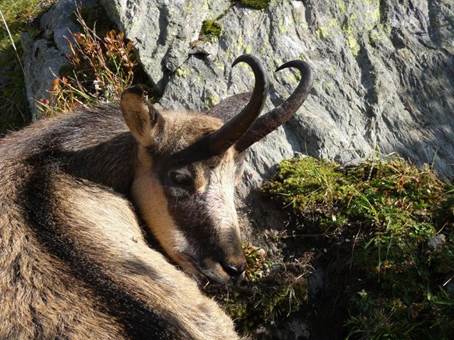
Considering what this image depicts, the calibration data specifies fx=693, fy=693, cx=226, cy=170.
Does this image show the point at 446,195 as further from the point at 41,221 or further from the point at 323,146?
the point at 41,221

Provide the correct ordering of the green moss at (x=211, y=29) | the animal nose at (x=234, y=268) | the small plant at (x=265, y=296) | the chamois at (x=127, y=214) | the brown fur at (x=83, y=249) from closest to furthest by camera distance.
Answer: the brown fur at (x=83, y=249), the chamois at (x=127, y=214), the animal nose at (x=234, y=268), the small plant at (x=265, y=296), the green moss at (x=211, y=29)

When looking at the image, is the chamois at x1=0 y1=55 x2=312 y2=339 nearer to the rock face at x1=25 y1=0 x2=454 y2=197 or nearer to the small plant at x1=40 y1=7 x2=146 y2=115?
the rock face at x1=25 y1=0 x2=454 y2=197

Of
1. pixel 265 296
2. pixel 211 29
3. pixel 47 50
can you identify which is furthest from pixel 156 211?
pixel 47 50

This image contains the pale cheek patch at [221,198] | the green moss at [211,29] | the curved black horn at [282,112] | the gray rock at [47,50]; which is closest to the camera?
the pale cheek patch at [221,198]

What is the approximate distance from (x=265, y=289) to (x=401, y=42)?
3.97m

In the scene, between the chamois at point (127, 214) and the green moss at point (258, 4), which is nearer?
the chamois at point (127, 214)

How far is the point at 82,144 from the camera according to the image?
658cm

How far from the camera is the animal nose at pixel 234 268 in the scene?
6.02 metres

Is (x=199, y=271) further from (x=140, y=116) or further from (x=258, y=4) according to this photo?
(x=258, y=4)

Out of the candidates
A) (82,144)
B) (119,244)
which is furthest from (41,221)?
(82,144)

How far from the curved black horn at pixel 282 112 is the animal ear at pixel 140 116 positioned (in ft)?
2.65

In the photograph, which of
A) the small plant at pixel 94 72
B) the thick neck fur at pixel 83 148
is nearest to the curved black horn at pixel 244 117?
the thick neck fur at pixel 83 148

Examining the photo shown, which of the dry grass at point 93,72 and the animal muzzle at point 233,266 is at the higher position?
the dry grass at point 93,72

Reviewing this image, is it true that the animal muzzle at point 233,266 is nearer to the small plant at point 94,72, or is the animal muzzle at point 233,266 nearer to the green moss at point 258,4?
the small plant at point 94,72
